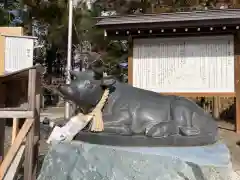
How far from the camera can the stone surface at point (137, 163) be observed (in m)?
2.27

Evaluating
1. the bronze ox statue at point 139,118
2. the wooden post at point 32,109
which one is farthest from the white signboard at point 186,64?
the bronze ox statue at point 139,118

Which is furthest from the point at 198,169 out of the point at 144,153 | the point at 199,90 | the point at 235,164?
the point at 199,90

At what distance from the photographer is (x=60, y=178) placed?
8.11 ft

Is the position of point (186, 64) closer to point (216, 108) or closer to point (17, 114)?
point (216, 108)

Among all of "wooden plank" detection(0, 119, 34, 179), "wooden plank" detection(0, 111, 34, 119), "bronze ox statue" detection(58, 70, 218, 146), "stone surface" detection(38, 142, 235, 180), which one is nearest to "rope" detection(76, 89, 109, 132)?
"bronze ox statue" detection(58, 70, 218, 146)

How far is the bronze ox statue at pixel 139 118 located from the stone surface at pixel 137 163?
7 centimetres

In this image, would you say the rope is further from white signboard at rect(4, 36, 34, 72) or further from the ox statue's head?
white signboard at rect(4, 36, 34, 72)

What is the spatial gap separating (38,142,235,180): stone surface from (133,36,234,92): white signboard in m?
5.01

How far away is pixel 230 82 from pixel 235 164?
6.61ft

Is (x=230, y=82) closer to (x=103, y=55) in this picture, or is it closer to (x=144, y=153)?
(x=144, y=153)

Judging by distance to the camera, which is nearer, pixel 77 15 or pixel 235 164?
pixel 235 164

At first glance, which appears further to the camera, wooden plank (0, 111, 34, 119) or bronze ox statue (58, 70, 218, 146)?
wooden plank (0, 111, 34, 119)

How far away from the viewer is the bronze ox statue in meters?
2.45

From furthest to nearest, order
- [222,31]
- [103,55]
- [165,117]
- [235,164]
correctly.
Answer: [103,55]
[222,31]
[235,164]
[165,117]
